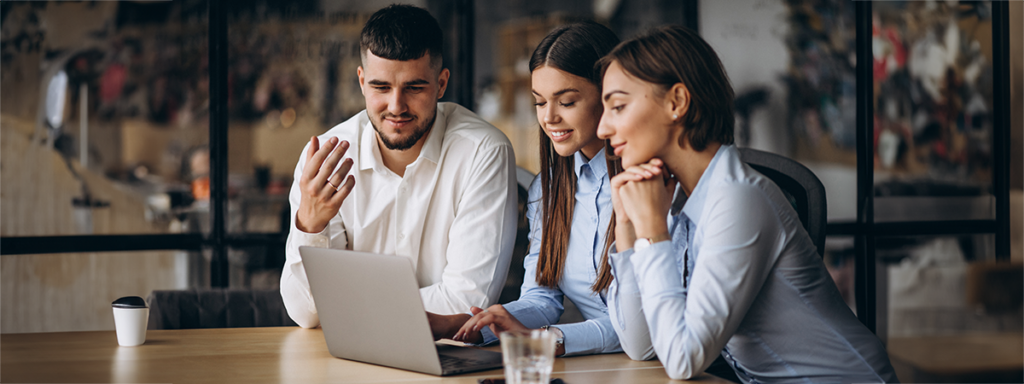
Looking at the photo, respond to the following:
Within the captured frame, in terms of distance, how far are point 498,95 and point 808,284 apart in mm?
2283

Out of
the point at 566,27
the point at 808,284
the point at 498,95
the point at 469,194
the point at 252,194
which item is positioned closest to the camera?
the point at 808,284

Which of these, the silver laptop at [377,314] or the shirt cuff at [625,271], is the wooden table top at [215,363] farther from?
the shirt cuff at [625,271]

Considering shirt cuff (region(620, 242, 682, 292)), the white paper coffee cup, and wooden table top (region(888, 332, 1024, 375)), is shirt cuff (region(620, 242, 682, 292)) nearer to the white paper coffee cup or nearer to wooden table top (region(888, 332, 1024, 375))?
the white paper coffee cup

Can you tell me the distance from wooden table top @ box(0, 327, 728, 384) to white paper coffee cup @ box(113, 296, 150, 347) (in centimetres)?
2

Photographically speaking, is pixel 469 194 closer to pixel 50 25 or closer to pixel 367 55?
pixel 367 55

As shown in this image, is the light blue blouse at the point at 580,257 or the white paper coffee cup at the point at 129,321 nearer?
the white paper coffee cup at the point at 129,321

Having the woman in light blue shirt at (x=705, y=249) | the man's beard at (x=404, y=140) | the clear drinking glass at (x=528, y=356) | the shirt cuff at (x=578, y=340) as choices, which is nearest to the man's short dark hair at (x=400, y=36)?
the man's beard at (x=404, y=140)

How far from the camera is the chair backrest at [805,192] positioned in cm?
178

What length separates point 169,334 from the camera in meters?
1.58

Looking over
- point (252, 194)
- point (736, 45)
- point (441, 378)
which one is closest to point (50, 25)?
point (252, 194)

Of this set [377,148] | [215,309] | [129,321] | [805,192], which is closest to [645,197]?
[805,192]

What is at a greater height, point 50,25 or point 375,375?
point 50,25

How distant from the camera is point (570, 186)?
1772 mm

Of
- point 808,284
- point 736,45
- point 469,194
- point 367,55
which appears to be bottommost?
point 808,284
